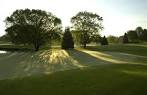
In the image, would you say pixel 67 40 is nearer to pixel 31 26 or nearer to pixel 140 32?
pixel 31 26

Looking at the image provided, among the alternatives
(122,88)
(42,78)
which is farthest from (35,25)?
(122,88)

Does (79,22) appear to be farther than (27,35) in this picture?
Yes

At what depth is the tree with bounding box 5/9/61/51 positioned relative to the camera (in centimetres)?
6894

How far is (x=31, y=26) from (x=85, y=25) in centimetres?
1800

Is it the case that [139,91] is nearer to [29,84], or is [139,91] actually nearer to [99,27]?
[29,84]

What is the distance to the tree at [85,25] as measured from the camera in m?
80.3

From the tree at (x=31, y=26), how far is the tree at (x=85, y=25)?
9.40 metres

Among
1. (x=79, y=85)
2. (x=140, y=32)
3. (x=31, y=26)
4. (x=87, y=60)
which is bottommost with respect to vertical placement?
(x=87, y=60)

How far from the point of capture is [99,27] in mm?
81875

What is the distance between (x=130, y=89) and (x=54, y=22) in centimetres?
5774

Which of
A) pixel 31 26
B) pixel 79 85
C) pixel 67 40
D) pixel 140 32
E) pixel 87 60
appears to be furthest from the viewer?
pixel 140 32

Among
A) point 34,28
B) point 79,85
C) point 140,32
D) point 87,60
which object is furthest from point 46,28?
point 140,32

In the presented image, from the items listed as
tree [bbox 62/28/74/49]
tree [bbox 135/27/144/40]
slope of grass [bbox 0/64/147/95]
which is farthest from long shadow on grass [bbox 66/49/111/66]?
tree [bbox 135/27/144/40]

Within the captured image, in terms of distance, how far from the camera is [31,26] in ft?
229
